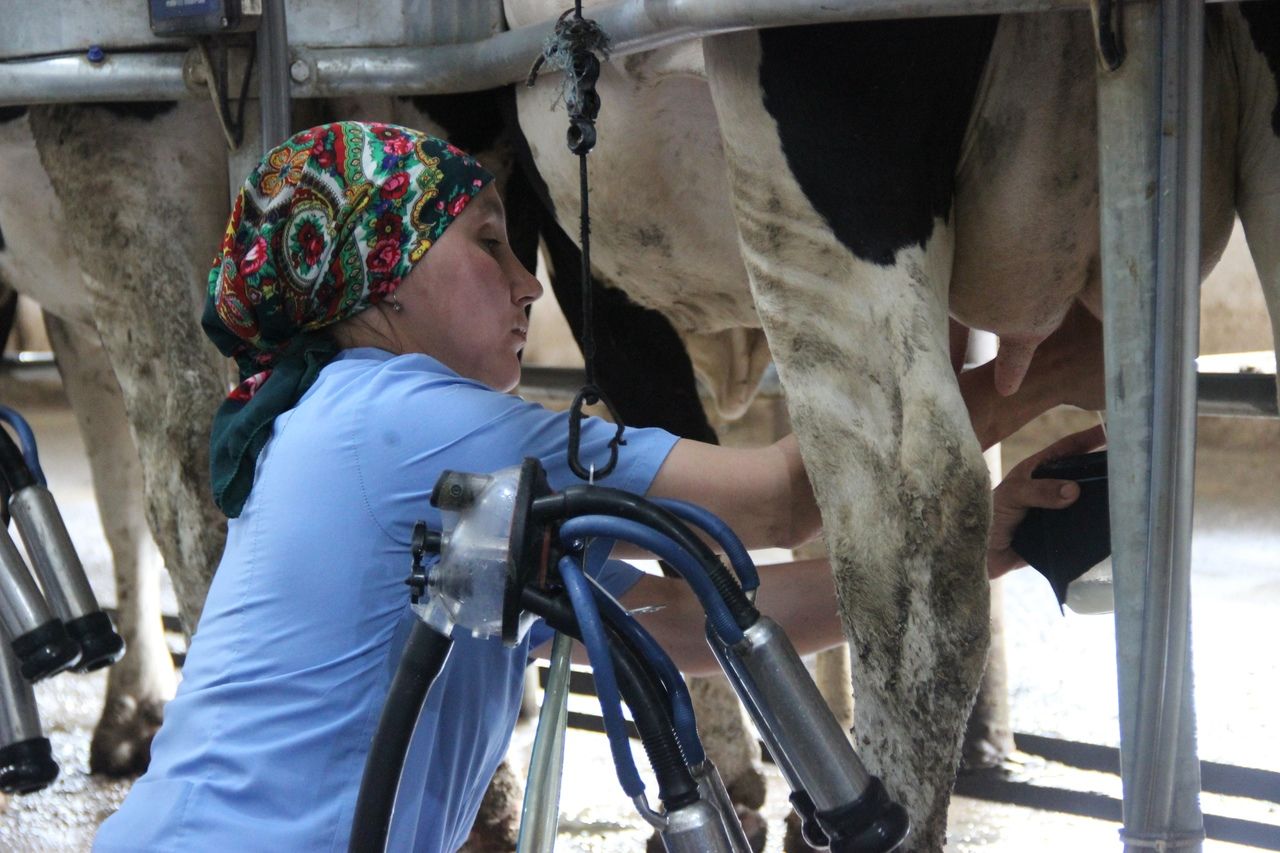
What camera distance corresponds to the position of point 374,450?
107 cm

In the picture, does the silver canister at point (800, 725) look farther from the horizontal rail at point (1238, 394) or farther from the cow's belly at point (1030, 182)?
the horizontal rail at point (1238, 394)

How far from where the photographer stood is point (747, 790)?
229 cm

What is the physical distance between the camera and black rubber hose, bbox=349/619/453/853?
0.91 m

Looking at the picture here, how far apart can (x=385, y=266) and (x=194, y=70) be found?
86cm

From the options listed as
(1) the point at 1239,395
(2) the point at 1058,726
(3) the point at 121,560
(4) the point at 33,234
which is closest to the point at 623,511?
(1) the point at 1239,395

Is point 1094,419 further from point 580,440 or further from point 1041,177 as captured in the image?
point 580,440

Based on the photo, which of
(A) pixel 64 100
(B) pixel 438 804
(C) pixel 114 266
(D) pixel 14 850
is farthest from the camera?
(D) pixel 14 850

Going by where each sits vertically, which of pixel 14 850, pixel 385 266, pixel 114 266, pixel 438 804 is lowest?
pixel 14 850

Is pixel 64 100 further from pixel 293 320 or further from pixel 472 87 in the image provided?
pixel 293 320

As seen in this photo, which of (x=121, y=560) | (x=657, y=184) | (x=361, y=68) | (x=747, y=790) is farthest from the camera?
(x=121, y=560)

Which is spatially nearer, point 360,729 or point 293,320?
point 360,729

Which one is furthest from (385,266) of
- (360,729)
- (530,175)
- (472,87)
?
(530,175)

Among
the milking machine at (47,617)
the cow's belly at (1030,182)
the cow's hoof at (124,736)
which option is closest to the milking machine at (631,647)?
the cow's belly at (1030,182)

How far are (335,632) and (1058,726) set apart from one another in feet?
5.74
